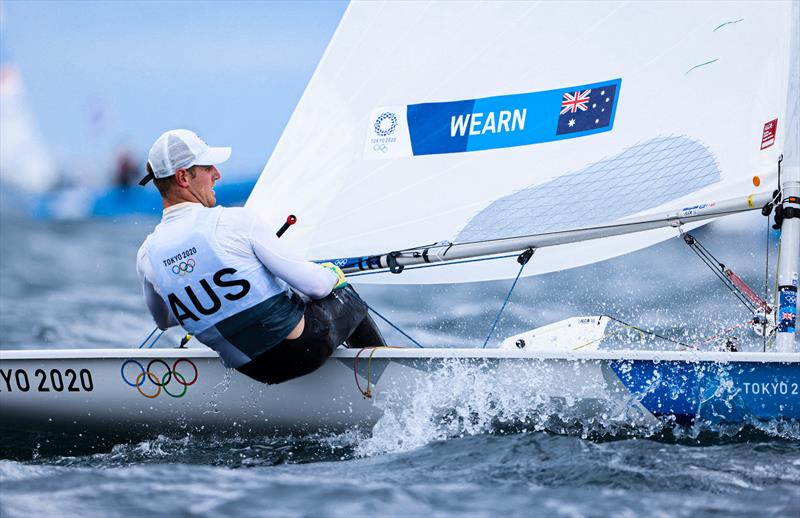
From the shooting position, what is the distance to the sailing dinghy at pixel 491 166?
3262 mm

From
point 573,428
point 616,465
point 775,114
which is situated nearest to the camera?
point 616,465

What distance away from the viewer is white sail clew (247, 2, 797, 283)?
11.7 feet

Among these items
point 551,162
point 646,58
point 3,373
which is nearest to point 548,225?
point 551,162

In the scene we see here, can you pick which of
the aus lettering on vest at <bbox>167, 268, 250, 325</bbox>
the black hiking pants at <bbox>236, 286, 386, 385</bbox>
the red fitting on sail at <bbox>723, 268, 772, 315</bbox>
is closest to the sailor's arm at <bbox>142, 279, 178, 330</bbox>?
the aus lettering on vest at <bbox>167, 268, 250, 325</bbox>

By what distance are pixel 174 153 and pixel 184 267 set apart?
1.05 ft

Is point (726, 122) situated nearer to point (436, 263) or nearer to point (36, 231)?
point (436, 263)

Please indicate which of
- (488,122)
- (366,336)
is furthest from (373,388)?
(488,122)

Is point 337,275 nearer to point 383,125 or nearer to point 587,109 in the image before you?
point 383,125

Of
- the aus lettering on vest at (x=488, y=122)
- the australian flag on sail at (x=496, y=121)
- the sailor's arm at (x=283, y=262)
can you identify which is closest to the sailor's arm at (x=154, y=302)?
the sailor's arm at (x=283, y=262)

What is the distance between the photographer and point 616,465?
2.34m

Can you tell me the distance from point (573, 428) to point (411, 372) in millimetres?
497

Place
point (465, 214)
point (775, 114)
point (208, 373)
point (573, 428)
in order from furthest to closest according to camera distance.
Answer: point (465, 214) < point (775, 114) < point (208, 373) < point (573, 428)

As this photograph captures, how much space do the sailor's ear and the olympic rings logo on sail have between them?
1101 mm

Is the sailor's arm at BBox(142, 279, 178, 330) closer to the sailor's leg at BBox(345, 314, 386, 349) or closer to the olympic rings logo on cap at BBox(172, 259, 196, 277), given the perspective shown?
the olympic rings logo on cap at BBox(172, 259, 196, 277)
